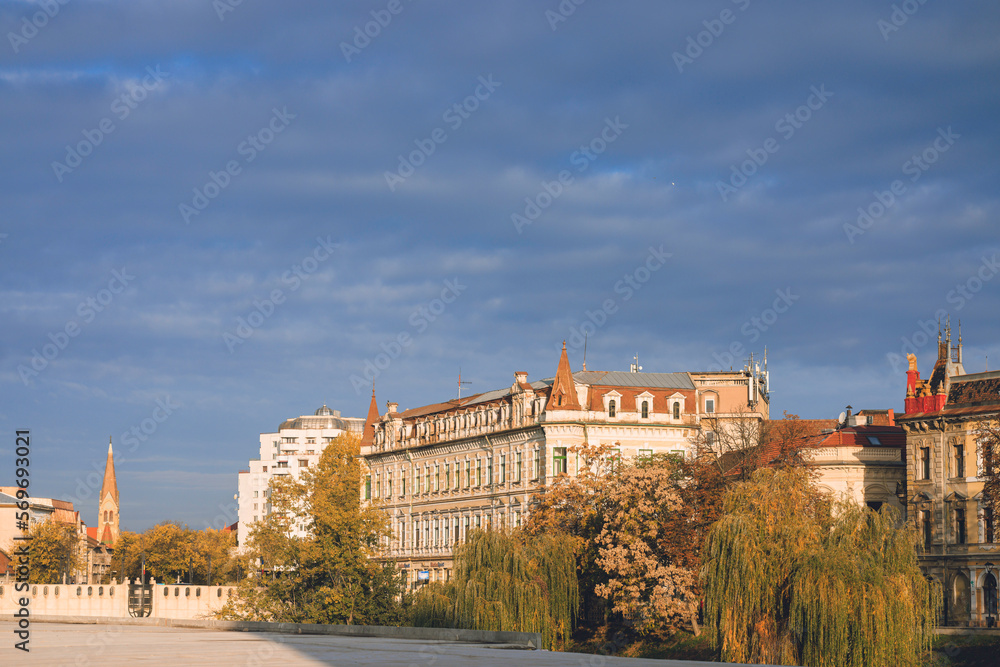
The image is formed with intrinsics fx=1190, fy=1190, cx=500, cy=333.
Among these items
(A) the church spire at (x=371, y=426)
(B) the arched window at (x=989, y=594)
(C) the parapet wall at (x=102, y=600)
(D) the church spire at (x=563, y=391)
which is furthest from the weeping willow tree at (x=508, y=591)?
(C) the parapet wall at (x=102, y=600)

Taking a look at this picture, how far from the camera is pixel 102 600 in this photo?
122 metres

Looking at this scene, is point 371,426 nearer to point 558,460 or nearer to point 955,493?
point 558,460

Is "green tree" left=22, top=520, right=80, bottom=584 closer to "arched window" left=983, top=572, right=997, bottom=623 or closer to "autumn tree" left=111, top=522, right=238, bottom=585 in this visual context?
"autumn tree" left=111, top=522, right=238, bottom=585

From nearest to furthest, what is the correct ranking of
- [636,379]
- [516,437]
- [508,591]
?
1. [508,591]
2. [516,437]
3. [636,379]

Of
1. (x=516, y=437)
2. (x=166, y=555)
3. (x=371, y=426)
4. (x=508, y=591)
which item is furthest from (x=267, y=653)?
(x=166, y=555)

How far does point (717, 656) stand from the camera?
167 feet

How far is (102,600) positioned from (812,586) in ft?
307

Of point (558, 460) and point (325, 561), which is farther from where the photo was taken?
point (558, 460)

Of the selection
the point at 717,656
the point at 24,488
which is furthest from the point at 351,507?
the point at 24,488

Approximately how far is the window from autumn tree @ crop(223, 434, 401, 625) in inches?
498

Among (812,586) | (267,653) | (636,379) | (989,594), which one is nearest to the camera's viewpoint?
(267,653)

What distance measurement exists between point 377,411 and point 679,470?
173 ft

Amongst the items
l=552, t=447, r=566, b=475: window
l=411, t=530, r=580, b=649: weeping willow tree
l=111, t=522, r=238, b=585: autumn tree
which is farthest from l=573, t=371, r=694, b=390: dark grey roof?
l=111, t=522, r=238, b=585: autumn tree

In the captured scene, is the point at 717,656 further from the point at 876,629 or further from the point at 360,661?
the point at 360,661
